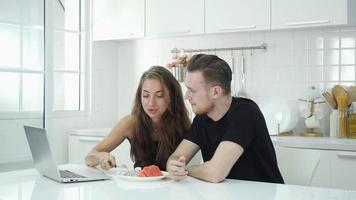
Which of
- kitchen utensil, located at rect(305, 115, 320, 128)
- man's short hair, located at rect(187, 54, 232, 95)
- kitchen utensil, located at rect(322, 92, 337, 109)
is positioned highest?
man's short hair, located at rect(187, 54, 232, 95)

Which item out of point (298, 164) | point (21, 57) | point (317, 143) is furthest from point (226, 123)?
point (21, 57)

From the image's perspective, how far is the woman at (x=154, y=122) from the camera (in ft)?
7.80

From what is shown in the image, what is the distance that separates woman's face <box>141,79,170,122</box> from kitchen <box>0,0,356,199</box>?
3.07 ft

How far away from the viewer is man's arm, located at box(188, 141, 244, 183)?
1.76 m

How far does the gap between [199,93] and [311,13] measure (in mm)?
1480

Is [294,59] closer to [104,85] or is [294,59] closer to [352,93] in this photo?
[352,93]

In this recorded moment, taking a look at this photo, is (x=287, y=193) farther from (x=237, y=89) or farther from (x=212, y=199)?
(x=237, y=89)

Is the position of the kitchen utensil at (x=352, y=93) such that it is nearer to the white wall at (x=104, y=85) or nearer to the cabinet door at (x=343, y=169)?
the cabinet door at (x=343, y=169)

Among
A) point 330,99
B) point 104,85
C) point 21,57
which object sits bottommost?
point 330,99

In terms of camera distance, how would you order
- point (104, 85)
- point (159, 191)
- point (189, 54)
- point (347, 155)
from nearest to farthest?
1. point (159, 191)
2. point (347, 155)
3. point (189, 54)
4. point (104, 85)

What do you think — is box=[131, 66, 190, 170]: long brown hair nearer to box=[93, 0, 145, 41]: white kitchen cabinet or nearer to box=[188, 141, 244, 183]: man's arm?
box=[188, 141, 244, 183]: man's arm

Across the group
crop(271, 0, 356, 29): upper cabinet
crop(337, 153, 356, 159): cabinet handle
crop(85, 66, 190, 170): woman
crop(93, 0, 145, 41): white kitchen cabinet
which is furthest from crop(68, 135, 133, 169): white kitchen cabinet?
crop(337, 153, 356, 159): cabinet handle

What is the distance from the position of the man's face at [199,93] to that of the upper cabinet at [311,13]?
144 centimetres

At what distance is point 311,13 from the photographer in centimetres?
→ 314
